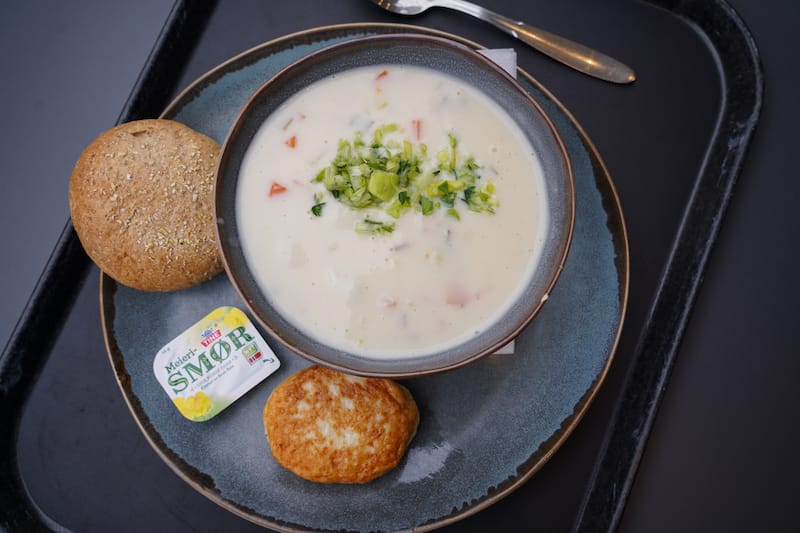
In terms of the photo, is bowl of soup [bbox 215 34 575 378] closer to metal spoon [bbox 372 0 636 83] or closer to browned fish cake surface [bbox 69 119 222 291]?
browned fish cake surface [bbox 69 119 222 291]

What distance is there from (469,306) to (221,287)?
62 centimetres

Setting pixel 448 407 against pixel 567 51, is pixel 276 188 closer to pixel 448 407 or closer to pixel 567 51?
pixel 448 407

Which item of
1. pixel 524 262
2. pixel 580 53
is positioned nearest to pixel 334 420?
pixel 524 262

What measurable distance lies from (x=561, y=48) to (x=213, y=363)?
116 centimetres

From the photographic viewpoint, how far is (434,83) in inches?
56.6

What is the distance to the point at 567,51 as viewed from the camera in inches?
66.2

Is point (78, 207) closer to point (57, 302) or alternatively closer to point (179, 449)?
point (57, 302)

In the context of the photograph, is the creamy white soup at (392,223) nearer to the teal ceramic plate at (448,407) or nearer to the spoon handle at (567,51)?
the teal ceramic plate at (448,407)

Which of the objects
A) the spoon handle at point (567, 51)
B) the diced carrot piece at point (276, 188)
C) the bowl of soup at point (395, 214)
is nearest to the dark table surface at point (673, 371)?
the spoon handle at point (567, 51)

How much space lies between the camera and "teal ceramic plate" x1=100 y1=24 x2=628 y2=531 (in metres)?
1.50

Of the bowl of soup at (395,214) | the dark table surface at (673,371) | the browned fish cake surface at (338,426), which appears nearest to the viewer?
the bowl of soup at (395,214)

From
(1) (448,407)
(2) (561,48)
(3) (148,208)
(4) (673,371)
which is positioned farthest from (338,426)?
(2) (561,48)

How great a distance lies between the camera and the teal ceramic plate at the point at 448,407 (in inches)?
59.1

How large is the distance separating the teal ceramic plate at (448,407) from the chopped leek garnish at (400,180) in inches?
12.8
